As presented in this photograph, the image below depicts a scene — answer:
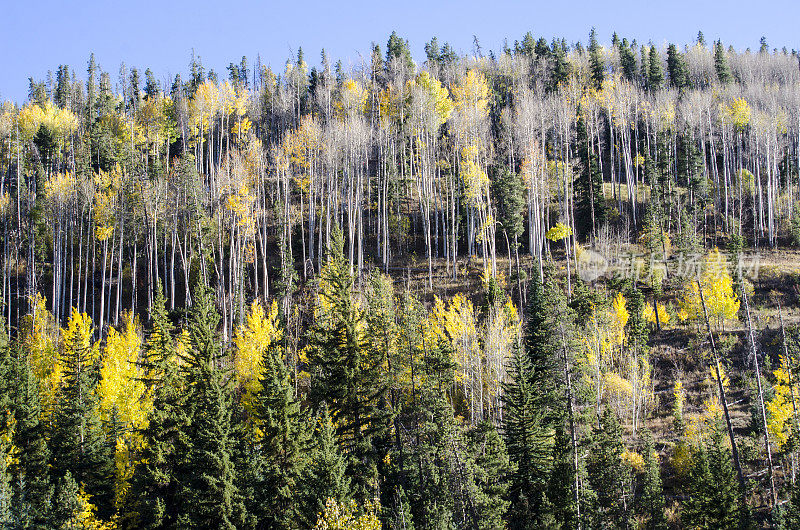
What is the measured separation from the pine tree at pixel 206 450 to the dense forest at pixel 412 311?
15cm

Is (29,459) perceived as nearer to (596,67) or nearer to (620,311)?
(620,311)

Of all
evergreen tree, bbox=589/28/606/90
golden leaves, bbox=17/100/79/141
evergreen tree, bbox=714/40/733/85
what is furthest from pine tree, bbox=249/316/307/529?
evergreen tree, bbox=714/40/733/85

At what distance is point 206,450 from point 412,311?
1073 cm

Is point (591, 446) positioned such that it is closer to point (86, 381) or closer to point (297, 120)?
point (86, 381)

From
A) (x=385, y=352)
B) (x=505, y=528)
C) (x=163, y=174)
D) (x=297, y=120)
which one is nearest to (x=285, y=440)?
(x=385, y=352)

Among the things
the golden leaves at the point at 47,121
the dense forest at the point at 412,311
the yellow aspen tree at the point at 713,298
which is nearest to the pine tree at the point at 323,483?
the dense forest at the point at 412,311

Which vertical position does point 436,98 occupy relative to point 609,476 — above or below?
above

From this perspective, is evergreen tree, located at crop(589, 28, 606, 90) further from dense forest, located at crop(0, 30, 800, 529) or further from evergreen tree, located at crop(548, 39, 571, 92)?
evergreen tree, located at crop(548, 39, 571, 92)

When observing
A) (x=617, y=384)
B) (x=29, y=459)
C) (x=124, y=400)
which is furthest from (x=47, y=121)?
(x=617, y=384)

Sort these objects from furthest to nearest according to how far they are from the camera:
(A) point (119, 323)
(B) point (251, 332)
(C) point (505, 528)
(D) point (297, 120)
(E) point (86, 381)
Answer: (D) point (297, 120) → (A) point (119, 323) → (B) point (251, 332) → (E) point (86, 381) → (C) point (505, 528)

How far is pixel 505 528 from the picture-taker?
25094mm

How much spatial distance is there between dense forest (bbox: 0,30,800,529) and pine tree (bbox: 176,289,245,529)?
0.49 feet

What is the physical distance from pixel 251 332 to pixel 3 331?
1618 centimetres

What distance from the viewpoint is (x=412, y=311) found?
95.5 ft
